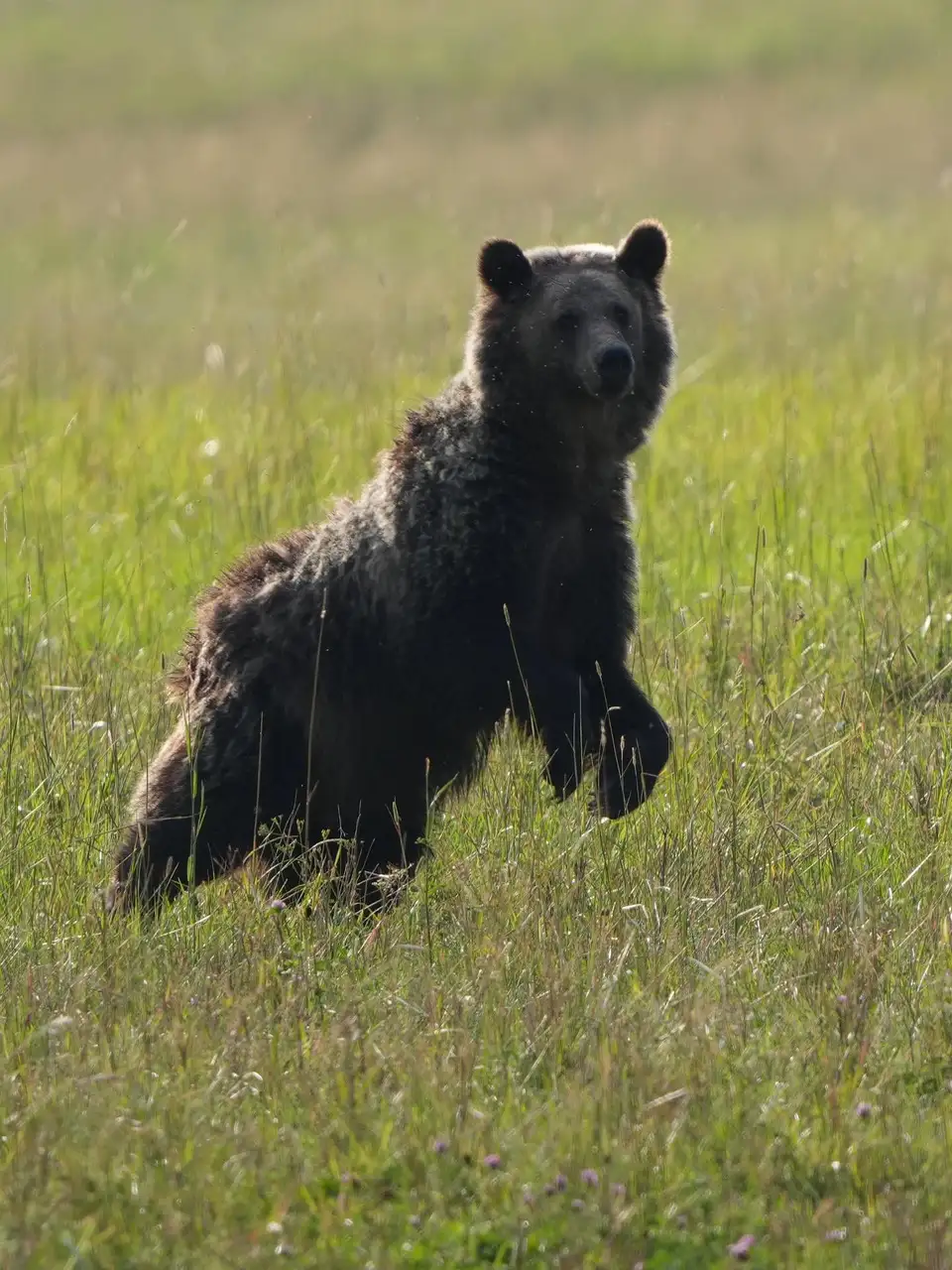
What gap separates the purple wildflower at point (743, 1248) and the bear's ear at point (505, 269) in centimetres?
328

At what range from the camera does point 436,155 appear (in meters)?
33.0

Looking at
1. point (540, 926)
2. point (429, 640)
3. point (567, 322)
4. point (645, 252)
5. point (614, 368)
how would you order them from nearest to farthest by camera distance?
point (540, 926) → point (429, 640) → point (614, 368) → point (567, 322) → point (645, 252)

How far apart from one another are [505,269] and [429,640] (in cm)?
119

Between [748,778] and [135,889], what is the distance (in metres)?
1.67

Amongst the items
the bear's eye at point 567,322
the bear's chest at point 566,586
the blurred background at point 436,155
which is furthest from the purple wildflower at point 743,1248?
the blurred background at point 436,155

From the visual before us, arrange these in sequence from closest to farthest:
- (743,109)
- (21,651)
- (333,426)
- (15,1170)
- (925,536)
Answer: (15,1170), (21,651), (925,536), (333,426), (743,109)

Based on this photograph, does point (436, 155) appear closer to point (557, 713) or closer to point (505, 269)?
point (505, 269)

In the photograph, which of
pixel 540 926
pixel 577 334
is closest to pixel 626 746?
pixel 540 926

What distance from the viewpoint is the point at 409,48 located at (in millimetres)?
41250

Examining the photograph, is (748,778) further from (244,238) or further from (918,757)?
(244,238)

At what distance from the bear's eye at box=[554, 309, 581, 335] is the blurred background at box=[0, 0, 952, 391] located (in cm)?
606

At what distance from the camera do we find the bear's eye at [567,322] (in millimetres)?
5789

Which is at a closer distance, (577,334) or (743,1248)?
(743,1248)

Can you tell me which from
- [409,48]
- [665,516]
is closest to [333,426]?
[665,516]
